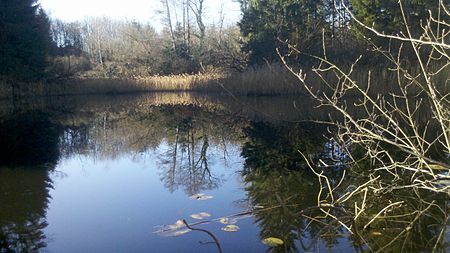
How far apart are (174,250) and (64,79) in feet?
68.9

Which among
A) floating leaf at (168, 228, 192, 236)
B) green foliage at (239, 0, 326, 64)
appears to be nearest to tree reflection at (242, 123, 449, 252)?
floating leaf at (168, 228, 192, 236)

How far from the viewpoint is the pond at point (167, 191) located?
2.92m

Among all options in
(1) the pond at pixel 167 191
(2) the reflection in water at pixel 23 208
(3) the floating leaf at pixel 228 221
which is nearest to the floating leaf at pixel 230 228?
(1) the pond at pixel 167 191

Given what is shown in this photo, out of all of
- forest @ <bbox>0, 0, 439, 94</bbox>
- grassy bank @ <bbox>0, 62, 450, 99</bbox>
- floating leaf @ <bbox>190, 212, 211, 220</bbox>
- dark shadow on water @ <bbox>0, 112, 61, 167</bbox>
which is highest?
forest @ <bbox>0, 0, 439, 94</bbox>

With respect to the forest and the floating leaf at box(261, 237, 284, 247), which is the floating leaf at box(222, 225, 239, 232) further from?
the forest

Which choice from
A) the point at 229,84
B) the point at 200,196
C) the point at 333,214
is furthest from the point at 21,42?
the point at 333,214

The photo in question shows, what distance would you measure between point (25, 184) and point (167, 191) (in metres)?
1.59

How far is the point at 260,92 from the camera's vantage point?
1681 centimetres

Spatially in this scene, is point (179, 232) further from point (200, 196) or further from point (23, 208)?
point (23, 208)

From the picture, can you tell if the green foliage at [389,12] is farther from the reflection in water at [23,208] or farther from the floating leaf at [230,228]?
the floating leaf at [230,228]

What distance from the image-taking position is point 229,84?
59.7 ft

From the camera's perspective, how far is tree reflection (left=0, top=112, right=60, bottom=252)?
10.0 feet

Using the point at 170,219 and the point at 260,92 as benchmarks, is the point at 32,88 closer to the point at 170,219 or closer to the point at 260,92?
the point at 260,92

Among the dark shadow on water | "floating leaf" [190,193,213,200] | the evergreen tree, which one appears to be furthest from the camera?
the evergreen tree
